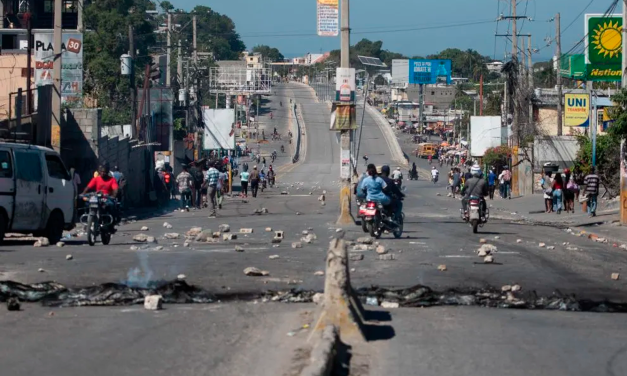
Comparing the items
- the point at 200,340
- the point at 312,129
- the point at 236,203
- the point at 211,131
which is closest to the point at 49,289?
the point at 200,340

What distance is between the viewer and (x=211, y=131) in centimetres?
5947

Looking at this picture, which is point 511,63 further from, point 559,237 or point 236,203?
point 559,237

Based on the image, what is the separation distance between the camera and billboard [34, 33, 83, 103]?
33.7 metres

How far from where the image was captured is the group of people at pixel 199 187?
33156 mm

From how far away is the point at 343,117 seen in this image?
25062 millimetres

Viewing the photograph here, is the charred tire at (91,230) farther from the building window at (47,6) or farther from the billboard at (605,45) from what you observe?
the building window at (47,6)

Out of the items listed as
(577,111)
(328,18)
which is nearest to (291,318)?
(328,18)

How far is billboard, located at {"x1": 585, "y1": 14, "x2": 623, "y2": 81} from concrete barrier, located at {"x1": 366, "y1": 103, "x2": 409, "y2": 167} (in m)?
64.9

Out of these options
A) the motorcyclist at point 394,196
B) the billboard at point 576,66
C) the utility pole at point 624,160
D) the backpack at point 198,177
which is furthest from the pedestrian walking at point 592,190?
the billboard at point 576,66

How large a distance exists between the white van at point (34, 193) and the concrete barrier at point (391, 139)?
3145 inches

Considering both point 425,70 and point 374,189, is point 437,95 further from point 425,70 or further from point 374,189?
point 374,189

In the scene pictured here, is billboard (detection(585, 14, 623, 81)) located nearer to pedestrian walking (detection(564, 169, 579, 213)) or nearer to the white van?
pedestrian walking (detection(564, 169, 579, 213))

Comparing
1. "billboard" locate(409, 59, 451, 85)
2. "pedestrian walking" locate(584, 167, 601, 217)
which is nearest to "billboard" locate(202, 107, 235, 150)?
"pedestrian walking" locate(584, 167, 601, 217)

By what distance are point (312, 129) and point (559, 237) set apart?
10640cm
